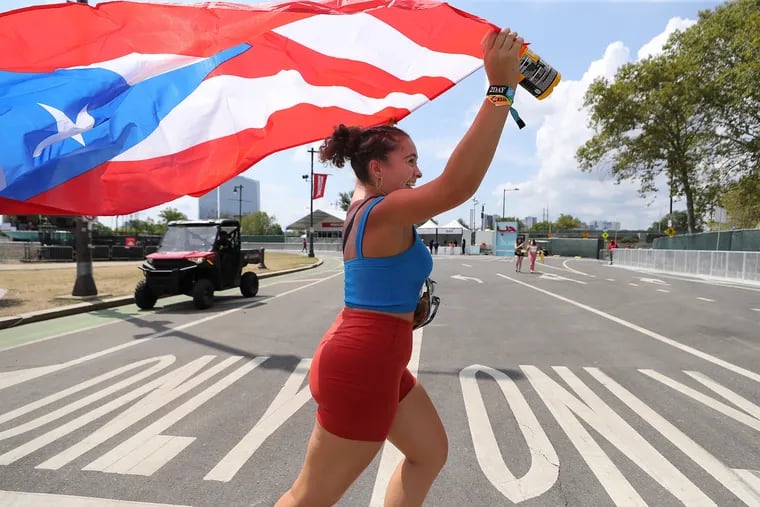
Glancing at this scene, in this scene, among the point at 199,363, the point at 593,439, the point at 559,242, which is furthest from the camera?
the point at 559,242

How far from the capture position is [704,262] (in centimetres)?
2252

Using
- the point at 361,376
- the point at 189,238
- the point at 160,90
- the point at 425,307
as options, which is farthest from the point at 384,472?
the point at 189,238

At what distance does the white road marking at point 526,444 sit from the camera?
2973 mm

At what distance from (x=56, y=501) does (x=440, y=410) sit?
2.87 m

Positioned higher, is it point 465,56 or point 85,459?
point 465,56

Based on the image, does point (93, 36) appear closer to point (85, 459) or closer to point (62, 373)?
point (85, 459)

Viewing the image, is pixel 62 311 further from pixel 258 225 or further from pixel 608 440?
pixel 258 225

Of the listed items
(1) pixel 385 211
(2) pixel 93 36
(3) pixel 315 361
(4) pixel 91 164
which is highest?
(2) pixel 93 36

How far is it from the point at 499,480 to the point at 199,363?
4.25m

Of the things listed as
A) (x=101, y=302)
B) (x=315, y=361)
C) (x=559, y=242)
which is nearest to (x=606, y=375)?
(x=315, y=361)

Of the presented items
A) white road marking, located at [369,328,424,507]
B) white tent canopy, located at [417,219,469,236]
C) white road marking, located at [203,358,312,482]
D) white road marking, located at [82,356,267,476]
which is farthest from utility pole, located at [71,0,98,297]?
white tent canopy, located at [417,219,469,236]

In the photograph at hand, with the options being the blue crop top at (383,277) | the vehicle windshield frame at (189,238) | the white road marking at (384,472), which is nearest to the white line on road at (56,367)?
the vehicle windshield frame at (189,238)

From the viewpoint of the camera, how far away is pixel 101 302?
1103 cm

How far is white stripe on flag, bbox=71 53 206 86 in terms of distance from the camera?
10.1ft
